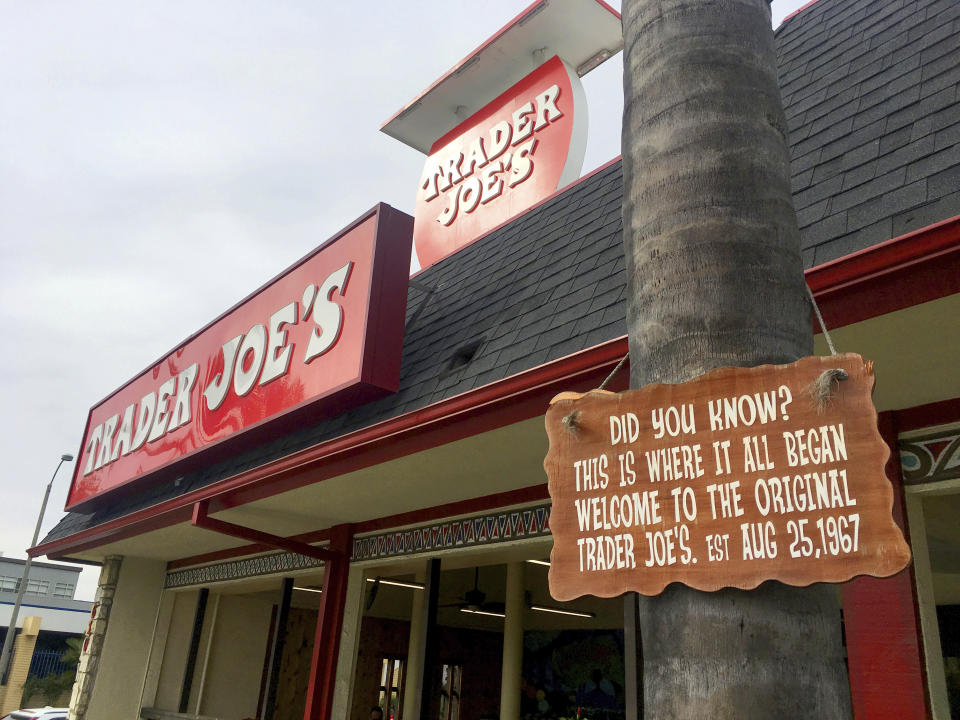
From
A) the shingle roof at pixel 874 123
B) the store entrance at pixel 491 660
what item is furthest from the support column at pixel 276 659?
the shingle roof at pixel 874 123

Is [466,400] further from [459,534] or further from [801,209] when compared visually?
[459,534]

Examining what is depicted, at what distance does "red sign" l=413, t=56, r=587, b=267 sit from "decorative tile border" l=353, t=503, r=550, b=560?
13.0 feet

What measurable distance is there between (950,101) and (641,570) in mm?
3372

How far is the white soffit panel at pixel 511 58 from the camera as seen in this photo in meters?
10.1

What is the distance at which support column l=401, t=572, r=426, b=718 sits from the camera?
745cm

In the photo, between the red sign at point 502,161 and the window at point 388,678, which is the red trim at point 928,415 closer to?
the red sign at point 502,161

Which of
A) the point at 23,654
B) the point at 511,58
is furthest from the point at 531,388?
the point at 23,654

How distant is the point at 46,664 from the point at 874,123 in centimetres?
3881

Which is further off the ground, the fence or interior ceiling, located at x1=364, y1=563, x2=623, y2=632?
interior ceiling, located at x1=364, y1=563, x2=623, y2=632

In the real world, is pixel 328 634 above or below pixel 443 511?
below

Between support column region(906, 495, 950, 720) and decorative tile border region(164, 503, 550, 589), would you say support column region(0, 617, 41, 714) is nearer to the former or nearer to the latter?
decorative tile border region(164, 503, 550, 589)

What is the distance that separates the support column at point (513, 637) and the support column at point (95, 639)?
6316mm

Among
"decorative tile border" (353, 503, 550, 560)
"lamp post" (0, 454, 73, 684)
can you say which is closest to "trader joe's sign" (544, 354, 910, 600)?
"decorative tile border" (353, 503, 550, 560)

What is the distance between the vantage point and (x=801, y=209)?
4293 mm
